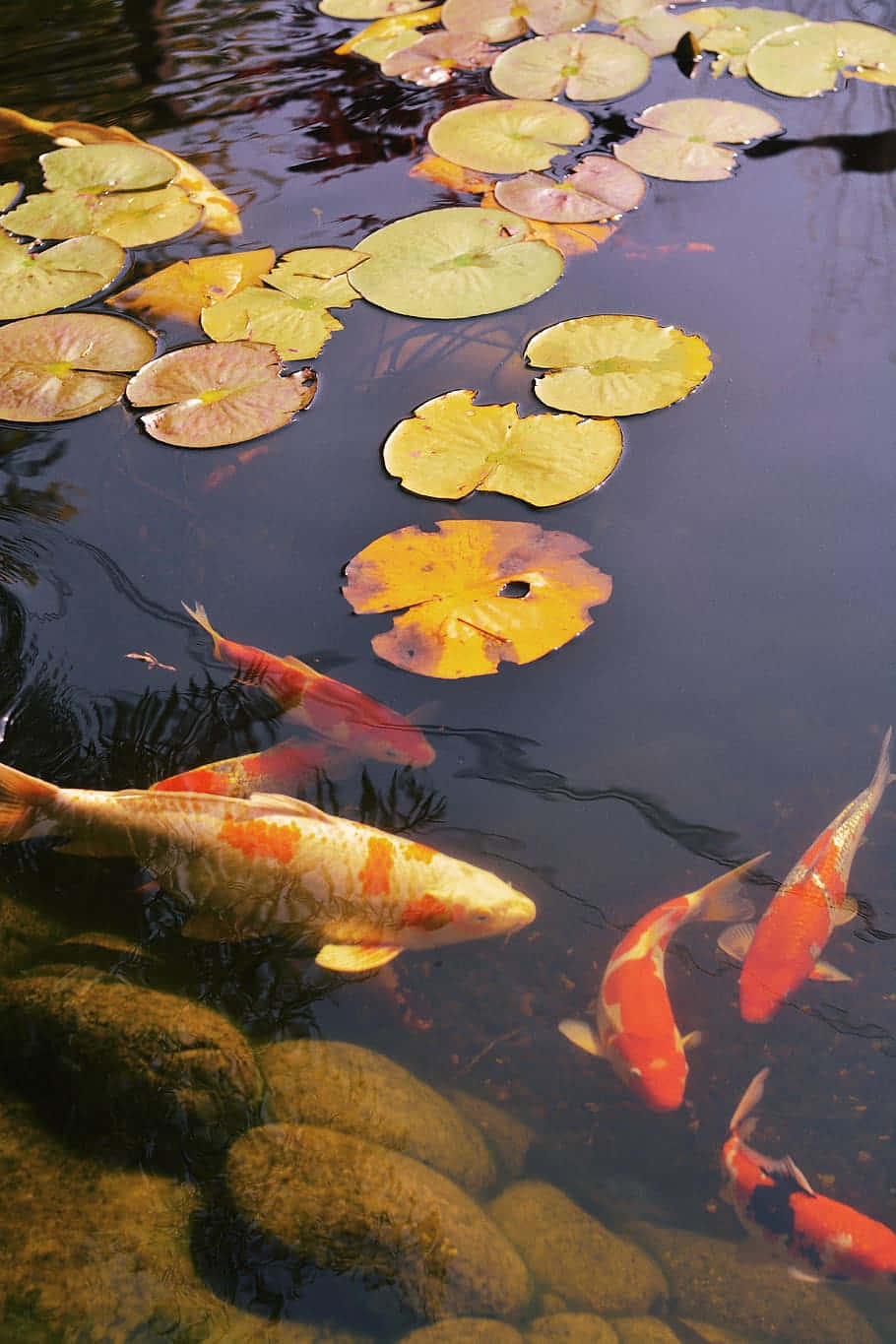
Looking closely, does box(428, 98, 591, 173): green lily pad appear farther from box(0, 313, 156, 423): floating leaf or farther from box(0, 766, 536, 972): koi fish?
box(0, 766, 536, 972): koi fish

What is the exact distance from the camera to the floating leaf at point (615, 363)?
3.46 meters

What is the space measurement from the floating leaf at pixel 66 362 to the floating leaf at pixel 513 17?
9.94 ft

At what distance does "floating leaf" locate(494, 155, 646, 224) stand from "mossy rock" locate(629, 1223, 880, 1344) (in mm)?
3715

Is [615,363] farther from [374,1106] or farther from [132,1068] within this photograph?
[132,1068]

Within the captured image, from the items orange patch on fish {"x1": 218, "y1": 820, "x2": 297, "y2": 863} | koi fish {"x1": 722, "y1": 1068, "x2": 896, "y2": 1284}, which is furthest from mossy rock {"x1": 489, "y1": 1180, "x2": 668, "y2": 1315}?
orange patch on fish {"x1": 218, "y1": 820, "x2": 297, "y2": 863}

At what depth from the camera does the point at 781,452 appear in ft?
11.0

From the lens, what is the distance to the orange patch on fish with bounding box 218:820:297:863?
252cm

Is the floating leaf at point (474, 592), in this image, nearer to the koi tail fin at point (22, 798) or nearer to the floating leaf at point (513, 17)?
the koi tail fin at point (22, 798)

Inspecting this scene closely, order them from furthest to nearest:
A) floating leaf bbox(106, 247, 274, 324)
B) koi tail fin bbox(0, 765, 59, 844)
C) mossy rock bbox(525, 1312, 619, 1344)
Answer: floating leaf bbox(106, 247, 274, 324) < koi tail fin bbox(0, 765, 59, 844) < mossy rock bbox(525, 1312, 619, 1344)

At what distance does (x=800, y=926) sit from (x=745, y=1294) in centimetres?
76

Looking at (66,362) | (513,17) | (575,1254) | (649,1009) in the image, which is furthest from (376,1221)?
(513,17)

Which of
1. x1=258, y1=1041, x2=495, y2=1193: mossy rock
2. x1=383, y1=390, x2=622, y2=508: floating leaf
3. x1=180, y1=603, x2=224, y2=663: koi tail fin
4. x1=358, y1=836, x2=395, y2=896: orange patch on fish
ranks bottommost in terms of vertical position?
x1=258, y1=1041, x2=495, y2=1193: mossy rock

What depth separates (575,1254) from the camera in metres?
2.13

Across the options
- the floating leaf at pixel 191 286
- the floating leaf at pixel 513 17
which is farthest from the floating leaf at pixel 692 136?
the floating leaf at pixel 191 286
